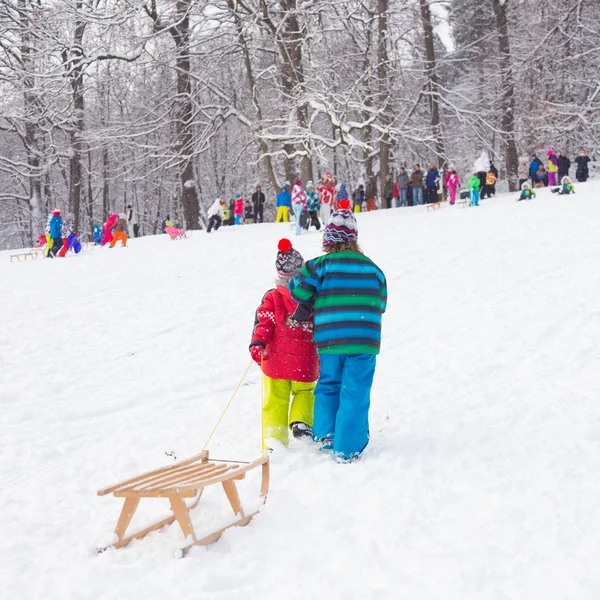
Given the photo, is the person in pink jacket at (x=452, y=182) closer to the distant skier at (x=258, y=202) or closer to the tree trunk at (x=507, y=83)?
the tree trunk at (x=507, y=83)

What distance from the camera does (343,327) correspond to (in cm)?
461

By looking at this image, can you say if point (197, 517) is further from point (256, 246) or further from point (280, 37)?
point (280, 37)

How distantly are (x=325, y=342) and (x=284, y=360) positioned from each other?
423mm

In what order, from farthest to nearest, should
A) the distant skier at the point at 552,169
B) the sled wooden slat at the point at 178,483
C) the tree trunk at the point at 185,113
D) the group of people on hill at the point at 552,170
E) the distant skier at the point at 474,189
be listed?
the distant skier at the point at 552,169 → the group of people on hill at the point at 552,170 → the tree trunk at the point at 185,113 → the distant skier at the point at 474,189 → the sled wooden slat at the point at 178,483

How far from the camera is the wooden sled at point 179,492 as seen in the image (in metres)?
3.41

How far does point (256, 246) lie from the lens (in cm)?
1623

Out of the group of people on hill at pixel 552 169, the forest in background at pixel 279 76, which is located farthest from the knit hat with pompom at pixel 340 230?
the group of people on hill at pixel 552 169

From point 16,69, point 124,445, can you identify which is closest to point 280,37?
point 16,69

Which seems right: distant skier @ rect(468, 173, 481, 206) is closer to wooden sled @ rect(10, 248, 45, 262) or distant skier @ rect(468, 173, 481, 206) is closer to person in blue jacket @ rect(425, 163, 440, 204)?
person in blue jacket @ rect(425, 163, 440, 204)

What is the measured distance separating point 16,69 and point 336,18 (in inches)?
386

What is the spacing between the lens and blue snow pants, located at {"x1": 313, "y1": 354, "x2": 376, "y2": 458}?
15.0ft

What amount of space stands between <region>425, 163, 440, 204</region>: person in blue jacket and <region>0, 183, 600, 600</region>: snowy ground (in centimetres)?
1171

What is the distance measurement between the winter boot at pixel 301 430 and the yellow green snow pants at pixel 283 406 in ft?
0.08

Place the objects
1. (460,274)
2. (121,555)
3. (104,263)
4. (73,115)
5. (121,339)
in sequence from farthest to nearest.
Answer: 1. (73,115)
2. (104,263)
3. (460,274)
4. (121,339)
5. (121,555)
